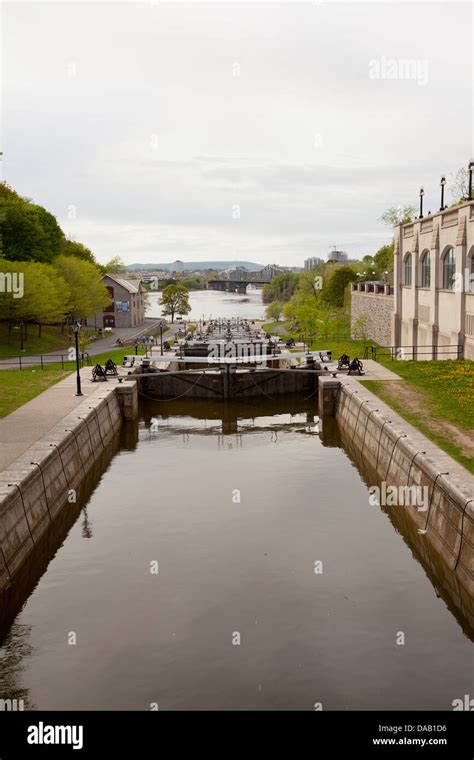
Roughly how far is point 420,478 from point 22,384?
991 inches

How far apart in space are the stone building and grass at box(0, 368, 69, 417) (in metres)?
28.3

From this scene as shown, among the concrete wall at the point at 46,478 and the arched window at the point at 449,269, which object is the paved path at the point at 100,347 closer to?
the concrete wall at the point at 46,478

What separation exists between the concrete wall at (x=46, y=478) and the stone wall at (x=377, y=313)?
108ft

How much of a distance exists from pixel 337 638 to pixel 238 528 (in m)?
6.94

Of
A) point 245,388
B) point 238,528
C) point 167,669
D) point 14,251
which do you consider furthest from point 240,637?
point 14,251

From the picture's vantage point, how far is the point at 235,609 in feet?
53.7

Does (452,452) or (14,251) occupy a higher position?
(14,251)

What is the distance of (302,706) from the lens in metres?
12.8

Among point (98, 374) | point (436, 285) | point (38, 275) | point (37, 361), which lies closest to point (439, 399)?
point (436, 285)

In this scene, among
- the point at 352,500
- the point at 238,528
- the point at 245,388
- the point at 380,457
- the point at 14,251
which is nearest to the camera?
the point at 238,528

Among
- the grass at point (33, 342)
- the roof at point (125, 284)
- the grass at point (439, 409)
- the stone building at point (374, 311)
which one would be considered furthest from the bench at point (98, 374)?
the roof at point (125, 284)
